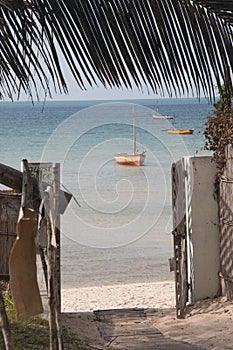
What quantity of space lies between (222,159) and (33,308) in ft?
17.2

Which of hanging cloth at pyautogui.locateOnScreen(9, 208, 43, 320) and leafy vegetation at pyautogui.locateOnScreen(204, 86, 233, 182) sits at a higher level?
leafy vegetation at pyautogui.locateOnScreen(204, 86, 233, 182)

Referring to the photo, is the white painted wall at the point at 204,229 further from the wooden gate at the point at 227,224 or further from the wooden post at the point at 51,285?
the wooden post at the point at 51,285

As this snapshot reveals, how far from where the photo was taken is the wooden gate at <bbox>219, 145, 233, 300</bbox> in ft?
21.0

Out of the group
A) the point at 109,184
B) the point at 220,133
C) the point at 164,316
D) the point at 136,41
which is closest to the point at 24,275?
the point at 136,41

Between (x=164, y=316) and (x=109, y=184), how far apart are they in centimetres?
2090

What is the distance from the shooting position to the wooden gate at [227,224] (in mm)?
6402

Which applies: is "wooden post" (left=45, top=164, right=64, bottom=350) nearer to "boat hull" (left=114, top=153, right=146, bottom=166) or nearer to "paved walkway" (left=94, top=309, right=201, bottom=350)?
"paved walkway" (left=94, top=309, right=201, bottom=350)

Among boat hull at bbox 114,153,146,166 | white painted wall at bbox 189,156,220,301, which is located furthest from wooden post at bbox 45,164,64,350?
boat hull at bbox 114,153,146,166

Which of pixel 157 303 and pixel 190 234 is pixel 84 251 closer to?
pixel 157 303

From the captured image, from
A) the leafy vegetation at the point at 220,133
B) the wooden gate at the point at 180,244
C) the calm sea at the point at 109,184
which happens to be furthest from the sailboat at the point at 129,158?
the leafy vegetation at the point at 220,133

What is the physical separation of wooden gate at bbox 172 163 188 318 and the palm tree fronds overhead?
5.42m

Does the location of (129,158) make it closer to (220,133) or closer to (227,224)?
(220,133)

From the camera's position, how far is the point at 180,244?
6.91 meters

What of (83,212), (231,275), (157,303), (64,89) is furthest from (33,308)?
(83,212)
